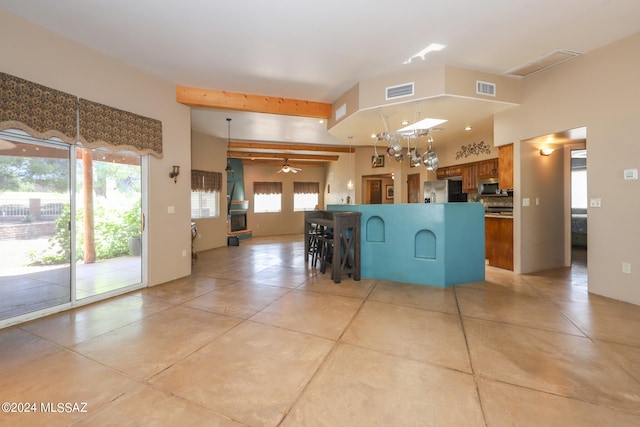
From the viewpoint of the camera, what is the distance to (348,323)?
276cm

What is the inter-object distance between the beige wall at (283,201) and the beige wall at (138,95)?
6.01m

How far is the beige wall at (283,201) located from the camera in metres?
10.7

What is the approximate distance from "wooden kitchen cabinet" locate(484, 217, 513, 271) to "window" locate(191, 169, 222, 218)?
6.89m

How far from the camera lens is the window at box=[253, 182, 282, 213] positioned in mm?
10820

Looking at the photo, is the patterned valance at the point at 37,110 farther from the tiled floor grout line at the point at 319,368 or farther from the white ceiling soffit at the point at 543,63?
the white ceiling soffit at the point at 543,63

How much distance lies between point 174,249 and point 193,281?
24.7 inches

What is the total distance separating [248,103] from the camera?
471 cm

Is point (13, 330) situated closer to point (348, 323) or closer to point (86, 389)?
point (86, 389)

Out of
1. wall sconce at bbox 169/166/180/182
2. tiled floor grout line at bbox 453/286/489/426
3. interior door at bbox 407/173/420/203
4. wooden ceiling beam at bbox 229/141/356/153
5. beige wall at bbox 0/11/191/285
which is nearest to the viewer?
tiled floor grout line at bbox 453/286/489/426

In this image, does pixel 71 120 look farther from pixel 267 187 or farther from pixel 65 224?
pixel 267 187

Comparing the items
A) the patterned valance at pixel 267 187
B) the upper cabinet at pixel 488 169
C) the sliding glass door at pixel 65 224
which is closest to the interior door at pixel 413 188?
the upper cabinet at pixel 488 169

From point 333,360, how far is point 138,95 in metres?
4.32

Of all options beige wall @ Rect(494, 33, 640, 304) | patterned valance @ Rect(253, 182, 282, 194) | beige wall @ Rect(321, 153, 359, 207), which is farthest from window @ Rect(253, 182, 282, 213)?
beige wall @ Rect(494, 33, 640, 304)

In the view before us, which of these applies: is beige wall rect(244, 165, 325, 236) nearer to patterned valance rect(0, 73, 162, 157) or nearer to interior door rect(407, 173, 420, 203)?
interior door rect(407, 173, 420, 203)
